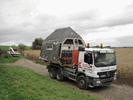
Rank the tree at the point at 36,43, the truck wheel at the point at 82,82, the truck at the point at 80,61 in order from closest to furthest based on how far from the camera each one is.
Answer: the truck at the point at 80,61, the truck wheel at the point at 82,82, the tree at the point at 36,43

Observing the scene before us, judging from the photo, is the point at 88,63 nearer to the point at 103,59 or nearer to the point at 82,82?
the point at 103,59

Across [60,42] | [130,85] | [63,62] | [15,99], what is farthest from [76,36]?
[15,99]

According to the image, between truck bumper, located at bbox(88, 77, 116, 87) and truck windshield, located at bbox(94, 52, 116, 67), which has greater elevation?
truck windshield, located at bbox(94, 52, 116, 67)

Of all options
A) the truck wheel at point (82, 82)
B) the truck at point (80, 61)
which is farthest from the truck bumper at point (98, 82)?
the truck wheel at point (82, 82)

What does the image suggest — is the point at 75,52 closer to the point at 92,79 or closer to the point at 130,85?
the point at 92,79

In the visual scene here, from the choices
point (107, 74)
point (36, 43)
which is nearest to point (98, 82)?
point (107, 74)

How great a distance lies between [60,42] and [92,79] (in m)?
3.90

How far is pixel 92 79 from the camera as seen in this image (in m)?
6.86

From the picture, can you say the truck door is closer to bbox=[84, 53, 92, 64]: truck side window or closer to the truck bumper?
bbox=[84, 53, 92, 64]: truck side window

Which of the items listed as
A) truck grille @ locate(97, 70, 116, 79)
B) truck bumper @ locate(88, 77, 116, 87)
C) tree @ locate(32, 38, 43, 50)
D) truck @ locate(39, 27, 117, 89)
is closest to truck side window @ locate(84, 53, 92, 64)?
truck @ locate(39, 27, 117, 89)

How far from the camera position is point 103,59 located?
7.04 metres

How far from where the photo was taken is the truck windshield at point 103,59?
268 inches

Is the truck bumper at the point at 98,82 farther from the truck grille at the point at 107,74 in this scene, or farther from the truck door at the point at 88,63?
the truck door at the point at 88,63

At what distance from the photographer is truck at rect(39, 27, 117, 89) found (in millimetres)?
6852
